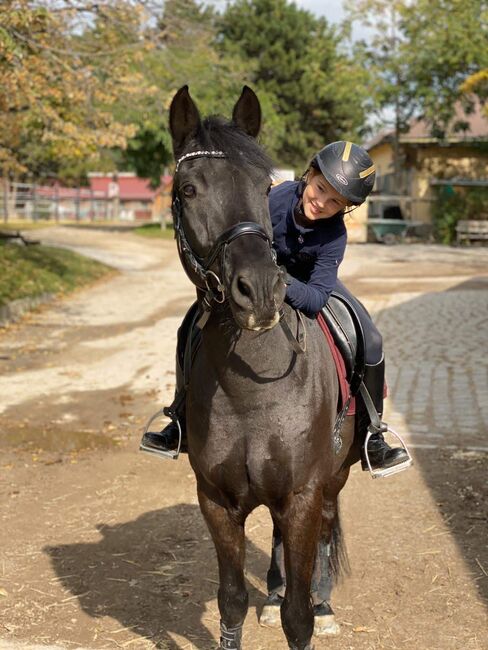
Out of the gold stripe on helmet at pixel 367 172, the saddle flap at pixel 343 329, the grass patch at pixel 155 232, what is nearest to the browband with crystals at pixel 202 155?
the gold stripe on helmet at pixel 367 172

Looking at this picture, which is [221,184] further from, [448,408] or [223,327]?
[448,408]

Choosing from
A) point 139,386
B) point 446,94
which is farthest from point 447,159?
point 139,386

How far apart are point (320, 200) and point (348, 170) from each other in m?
0.19

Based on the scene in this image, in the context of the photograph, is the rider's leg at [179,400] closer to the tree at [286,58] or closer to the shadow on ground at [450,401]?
the shadow on ground at [450,401]

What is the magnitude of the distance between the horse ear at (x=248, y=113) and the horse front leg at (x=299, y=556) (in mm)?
1653

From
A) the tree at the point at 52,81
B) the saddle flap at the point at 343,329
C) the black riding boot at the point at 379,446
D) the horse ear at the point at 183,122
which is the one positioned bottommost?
the black riding boot at the point at 379,446

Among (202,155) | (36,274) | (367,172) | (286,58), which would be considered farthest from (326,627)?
(286,58)

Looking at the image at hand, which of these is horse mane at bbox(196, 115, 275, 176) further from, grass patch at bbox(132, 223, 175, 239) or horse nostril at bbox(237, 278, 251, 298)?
grass patch at bbox(132, 223, 175, 239)

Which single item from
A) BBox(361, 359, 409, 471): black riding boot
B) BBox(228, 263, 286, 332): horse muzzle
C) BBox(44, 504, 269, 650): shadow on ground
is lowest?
BBox(44, 504, 269, 650): shadow on ground

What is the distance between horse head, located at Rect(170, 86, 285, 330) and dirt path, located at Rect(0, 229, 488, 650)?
93.4 inches

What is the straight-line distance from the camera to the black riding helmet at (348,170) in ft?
11.4

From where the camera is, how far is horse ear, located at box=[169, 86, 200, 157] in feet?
10.9

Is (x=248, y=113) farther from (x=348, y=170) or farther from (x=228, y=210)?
(x=228, y=210)

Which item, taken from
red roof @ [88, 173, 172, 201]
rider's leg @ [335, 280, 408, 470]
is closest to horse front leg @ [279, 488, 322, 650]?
rider's leg @ [335, 280, 408, 470]
